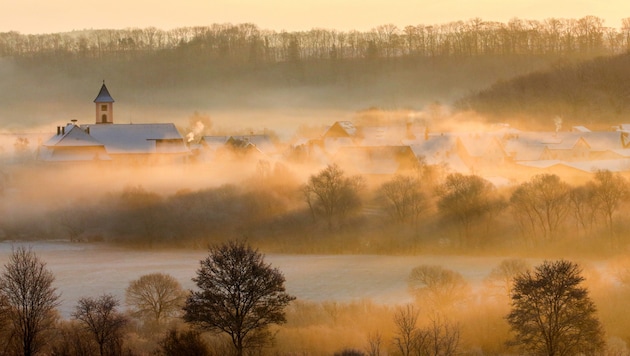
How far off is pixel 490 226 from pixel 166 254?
41.2 feet

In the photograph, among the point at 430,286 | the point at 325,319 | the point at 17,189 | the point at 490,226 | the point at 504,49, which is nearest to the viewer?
the point at 325,319

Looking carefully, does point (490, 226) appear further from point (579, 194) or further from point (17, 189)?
point (17, 189)

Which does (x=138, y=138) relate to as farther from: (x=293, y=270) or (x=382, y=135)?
(x=293, y=270)

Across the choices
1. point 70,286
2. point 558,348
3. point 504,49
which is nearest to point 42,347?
point 70,286

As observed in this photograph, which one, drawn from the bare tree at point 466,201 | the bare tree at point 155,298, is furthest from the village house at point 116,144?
the bare tree at point 155,298

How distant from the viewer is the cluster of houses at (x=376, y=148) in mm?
46562

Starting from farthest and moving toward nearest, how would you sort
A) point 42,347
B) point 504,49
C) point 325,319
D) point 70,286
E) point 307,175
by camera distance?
point 504,49, point 307,175, point 70,286, point 325,319, point 42,347

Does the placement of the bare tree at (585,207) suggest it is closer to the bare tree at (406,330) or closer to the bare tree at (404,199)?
the bare tree at (404,199)

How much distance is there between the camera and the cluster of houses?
4656 cm

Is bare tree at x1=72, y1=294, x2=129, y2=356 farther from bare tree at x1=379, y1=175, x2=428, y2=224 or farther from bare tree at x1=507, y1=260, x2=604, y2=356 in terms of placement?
bare tree at x1=379, y1=175, x2=428, y2=224

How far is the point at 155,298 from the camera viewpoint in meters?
26.8

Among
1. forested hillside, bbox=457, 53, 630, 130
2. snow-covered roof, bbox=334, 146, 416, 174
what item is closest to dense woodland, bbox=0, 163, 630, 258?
snow-covered roof, bbox=334, 146, 416, 174

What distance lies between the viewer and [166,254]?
1480 inches

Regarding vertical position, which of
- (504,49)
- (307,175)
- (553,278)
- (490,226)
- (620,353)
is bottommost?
(620,353)
